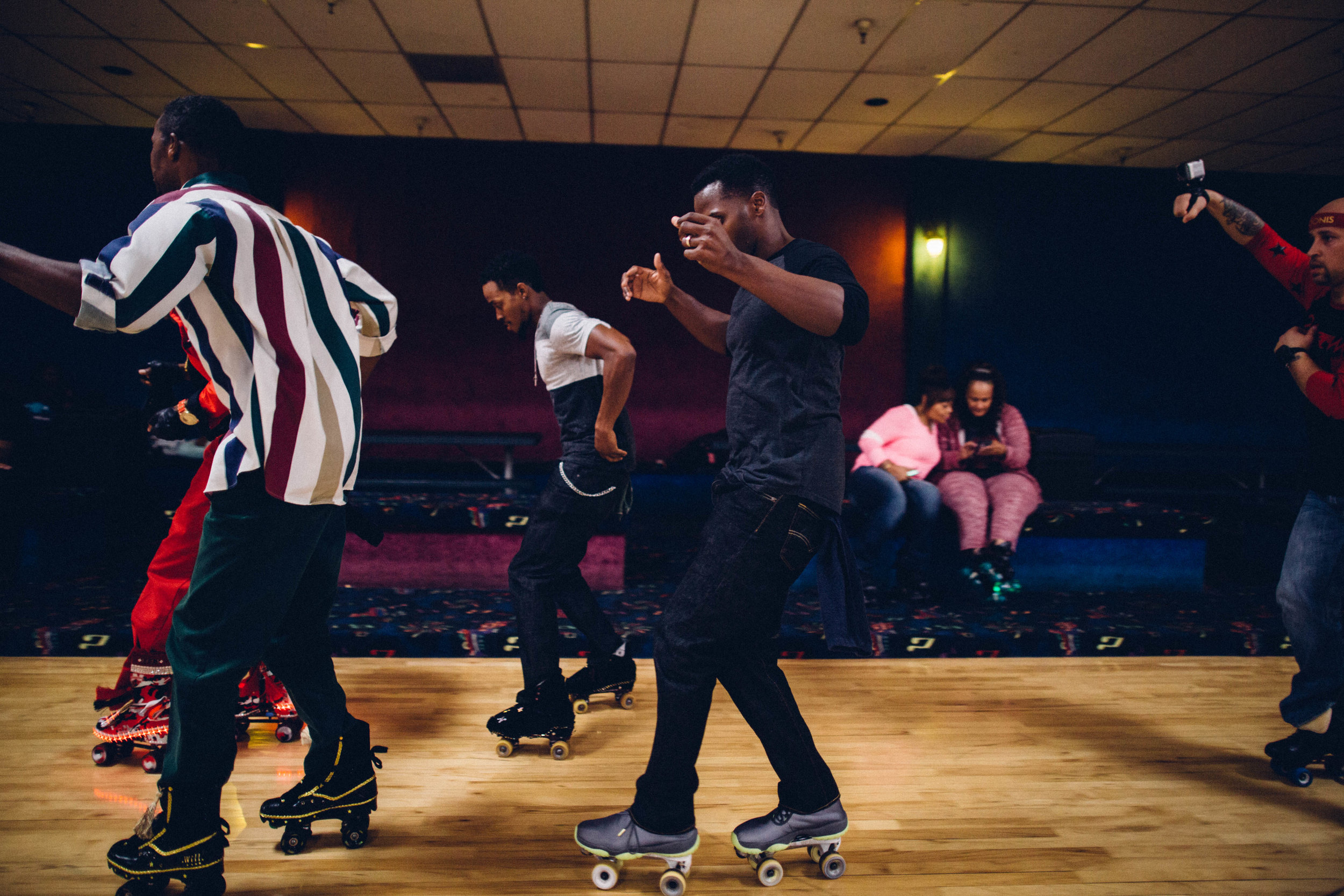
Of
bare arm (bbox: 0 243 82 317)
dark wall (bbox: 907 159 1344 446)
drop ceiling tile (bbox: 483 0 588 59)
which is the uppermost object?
drop ceiling tile (bbox: 483 0 588 59)

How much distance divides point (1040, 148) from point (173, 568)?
6803mm

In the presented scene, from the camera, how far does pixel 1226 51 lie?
4301 mm

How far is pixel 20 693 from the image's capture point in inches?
91.8

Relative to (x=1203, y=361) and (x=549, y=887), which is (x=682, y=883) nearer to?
(x=549, y=887)

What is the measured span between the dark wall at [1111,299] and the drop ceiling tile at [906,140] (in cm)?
24

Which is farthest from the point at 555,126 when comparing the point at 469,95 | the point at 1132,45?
the point at 1132,45

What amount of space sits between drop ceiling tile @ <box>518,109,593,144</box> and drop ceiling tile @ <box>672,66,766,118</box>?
0.83 meters

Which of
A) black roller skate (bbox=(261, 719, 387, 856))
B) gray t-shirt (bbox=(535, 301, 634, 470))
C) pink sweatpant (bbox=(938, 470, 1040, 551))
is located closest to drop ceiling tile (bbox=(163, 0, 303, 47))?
gray t-shirt (bbox=(535, 301, 634, 470))

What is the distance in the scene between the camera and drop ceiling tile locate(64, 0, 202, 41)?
156 inches

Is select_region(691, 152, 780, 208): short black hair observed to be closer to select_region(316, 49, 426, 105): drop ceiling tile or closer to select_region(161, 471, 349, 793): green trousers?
select_region(161, 471, 349, 793): green trousers

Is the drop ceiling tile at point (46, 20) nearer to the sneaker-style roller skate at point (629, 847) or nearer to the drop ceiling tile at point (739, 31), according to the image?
the drop ceiling tile at point (739, 31)

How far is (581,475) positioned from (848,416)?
4836 millimetres

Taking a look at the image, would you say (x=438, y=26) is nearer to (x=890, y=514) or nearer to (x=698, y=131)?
(x=698, y=131)

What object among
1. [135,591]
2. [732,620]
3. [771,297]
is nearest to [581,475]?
[732,620]
